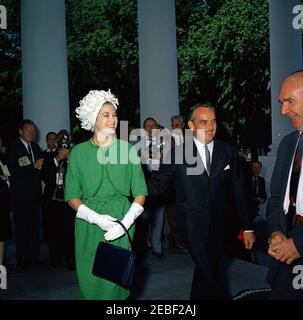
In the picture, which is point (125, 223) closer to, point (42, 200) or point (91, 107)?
point (91, 107)

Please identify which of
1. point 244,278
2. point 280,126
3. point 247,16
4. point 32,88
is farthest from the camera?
point 247,16

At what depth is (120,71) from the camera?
31.3 meters

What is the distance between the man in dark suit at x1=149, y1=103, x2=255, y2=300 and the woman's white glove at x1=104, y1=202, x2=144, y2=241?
711 mm

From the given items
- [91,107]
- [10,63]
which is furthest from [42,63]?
[10,63]

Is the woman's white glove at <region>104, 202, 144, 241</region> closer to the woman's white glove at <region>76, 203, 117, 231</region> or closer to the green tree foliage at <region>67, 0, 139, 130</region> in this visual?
the woman's white glove at <region>76, 203, 117, 231</region>

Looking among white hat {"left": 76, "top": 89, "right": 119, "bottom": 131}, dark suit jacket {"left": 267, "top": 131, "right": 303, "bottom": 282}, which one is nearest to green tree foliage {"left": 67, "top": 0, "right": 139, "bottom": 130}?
white hat {"left": 76, "top": 89, "right": 119, "bottom": 131}

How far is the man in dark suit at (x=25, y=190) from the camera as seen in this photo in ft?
26.5

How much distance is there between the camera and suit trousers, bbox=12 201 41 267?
26.7 feet

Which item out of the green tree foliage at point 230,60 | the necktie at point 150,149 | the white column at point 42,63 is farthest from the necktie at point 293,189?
the green tree foliage at point 230,60

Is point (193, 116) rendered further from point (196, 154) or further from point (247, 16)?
point (247, 16)
